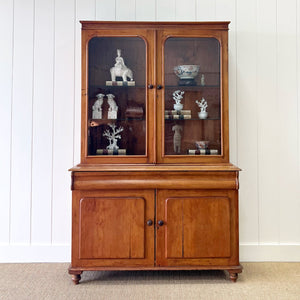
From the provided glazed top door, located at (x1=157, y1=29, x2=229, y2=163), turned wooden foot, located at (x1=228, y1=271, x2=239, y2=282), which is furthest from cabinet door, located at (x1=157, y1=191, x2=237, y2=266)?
glazed top door, located at (x1=157, y1=29, x2=229, y2=163)

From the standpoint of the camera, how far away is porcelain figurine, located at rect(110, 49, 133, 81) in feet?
7.56

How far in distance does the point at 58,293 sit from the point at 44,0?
2.24 meters

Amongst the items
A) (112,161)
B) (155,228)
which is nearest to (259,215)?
(155,228)

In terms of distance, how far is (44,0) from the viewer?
2604mm

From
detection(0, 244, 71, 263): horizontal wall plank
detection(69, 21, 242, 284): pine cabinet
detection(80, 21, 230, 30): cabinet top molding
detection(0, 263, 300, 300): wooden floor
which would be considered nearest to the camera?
detection(0, 263, 300, 300): wooden floor

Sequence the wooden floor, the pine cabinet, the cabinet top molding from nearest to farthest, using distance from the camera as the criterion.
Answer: the wooden floor < the pine cabinet < the cabinet top molding

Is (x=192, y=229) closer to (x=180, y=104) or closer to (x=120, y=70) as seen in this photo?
(x=180, y=104)

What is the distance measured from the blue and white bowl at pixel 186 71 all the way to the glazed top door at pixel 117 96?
201 millimetres

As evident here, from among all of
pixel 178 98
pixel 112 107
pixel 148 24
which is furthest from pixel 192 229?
pixel 148 24

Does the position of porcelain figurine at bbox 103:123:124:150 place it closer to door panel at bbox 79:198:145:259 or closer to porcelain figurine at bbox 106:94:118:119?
porcelain figurine at bbox 106:94:118:119

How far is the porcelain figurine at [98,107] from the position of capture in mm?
2281

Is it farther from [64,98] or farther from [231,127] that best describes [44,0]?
[231,127]

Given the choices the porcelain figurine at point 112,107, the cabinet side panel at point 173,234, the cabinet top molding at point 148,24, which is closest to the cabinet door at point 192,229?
the cabinet side panel at point 173,234

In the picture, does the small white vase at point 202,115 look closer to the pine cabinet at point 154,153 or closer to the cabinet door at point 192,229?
the pine cabinet at point 154,153
